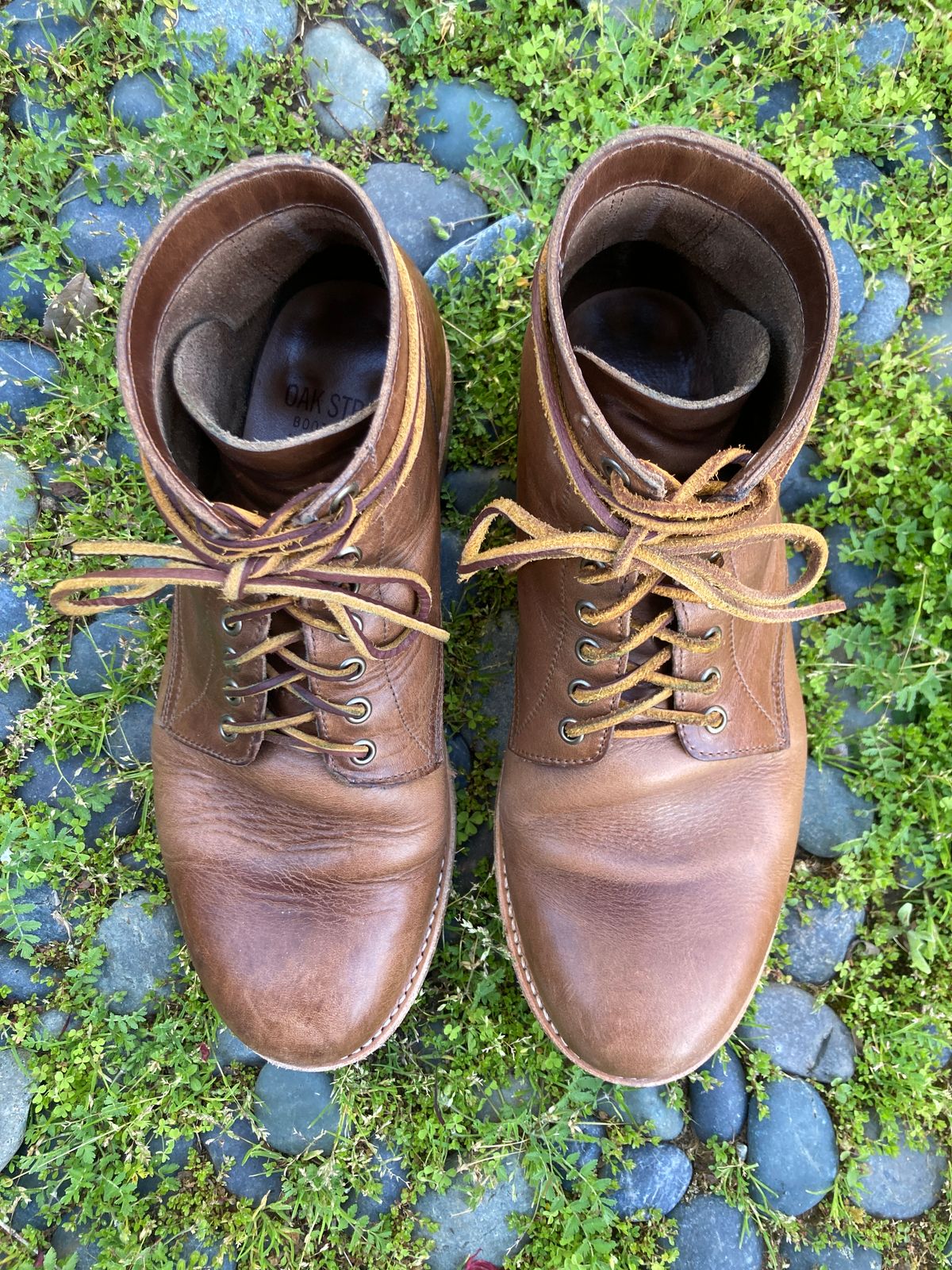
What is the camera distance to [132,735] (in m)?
2.66

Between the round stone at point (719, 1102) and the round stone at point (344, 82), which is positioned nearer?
the round stone at point (719, 1102)

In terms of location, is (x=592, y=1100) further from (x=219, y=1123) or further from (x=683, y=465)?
(x=683, y=465)

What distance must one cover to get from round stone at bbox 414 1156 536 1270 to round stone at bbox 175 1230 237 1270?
1.87 ft

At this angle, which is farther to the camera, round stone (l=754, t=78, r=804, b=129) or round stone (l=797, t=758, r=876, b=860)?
round stone (l=754, t=78, r=804, b=129)

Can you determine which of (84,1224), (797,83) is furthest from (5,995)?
(797,83)

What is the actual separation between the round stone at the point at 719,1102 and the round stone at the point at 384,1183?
881 millimetres

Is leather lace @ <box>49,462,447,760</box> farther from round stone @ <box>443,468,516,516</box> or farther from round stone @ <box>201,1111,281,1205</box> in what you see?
round stone @ <box>201,1111,281,1205</box>

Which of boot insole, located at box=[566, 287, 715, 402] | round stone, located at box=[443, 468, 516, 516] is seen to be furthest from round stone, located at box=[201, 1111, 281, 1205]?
boot insole, located at box=[566, 287, 715, 402]

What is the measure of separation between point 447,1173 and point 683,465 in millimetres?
2117

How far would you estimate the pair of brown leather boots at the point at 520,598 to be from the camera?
1.72 meters

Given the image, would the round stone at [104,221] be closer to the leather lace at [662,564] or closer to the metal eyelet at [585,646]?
the leather lace at [662,564]

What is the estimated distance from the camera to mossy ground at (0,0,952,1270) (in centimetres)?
244

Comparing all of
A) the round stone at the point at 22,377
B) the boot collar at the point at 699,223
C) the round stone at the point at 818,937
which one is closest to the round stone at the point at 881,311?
the boot collar at the point at 699,223

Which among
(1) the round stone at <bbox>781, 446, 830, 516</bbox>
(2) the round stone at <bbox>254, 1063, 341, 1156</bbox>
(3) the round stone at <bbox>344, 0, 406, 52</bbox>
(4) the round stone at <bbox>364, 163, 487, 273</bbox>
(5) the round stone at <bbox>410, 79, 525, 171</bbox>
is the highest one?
(3) the round stone at <bbox>344, 0, 406, 52</bbox>
